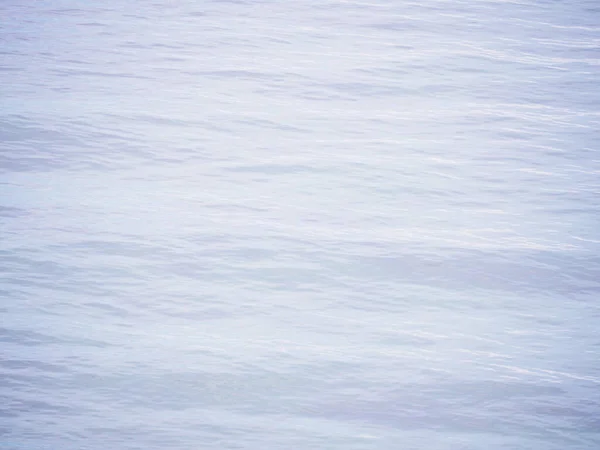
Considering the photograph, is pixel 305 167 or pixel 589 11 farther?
pixel 589 11

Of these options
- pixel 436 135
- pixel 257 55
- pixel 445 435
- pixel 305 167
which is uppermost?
pixel 257 55

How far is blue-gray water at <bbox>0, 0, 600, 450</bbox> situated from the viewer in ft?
25.1

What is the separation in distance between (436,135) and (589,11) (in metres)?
6.59

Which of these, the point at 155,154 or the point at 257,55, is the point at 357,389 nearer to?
the point at 155,154

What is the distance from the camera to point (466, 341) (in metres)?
8.52

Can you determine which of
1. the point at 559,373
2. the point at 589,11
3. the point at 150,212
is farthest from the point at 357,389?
the point at 589,11

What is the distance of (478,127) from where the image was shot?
12930 millimetres

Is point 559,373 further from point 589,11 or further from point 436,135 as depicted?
point 589,11

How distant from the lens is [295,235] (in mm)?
10258

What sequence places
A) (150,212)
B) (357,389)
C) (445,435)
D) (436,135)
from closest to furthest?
(445,435)
(357,389)
(150,212)
(436,135)

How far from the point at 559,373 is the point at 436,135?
17.2 feet

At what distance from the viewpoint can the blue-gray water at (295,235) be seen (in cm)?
764

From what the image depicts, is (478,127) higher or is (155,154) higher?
Result: (478,127)

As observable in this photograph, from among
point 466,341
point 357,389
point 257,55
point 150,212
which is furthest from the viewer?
point 257,55
